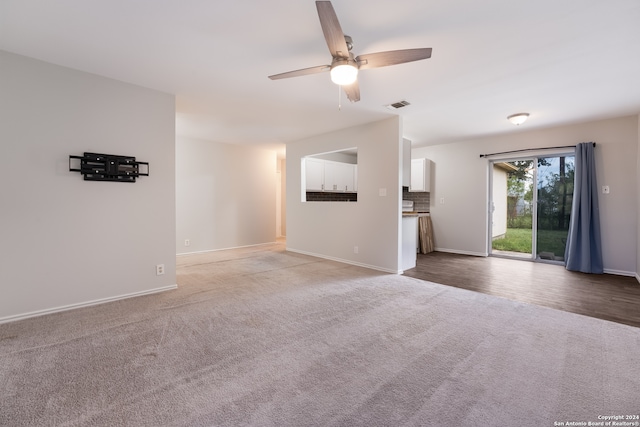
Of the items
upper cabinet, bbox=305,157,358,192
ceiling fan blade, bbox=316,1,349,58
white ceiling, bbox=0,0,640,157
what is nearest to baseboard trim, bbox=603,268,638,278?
white ceiling, bbox=0,0,640,157

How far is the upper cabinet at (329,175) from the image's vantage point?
20.3 ft

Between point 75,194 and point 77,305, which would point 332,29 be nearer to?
point 75,194

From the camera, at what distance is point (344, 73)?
2.08 meters

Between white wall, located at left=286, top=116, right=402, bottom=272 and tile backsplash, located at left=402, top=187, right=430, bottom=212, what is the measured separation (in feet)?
7.92

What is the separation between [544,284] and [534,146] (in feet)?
9.17

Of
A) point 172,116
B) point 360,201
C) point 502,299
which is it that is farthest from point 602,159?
point 172,116

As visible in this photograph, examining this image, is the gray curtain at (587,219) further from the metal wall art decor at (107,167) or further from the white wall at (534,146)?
the metal wall art decor at (107,167)

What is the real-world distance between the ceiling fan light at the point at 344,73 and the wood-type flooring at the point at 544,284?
9.92 ft

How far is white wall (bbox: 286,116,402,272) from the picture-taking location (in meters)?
4.21

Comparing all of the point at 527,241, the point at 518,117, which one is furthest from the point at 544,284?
the point at 518,117

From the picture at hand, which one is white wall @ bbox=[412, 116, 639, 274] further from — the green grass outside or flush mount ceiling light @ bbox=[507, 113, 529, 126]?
flush mount ceiling light @ bbox=[507, 113, 529, 126]

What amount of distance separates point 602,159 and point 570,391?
4634 millimetres

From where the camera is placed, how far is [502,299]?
308 cm

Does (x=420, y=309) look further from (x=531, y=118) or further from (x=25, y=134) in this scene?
(x=25, y=134)
